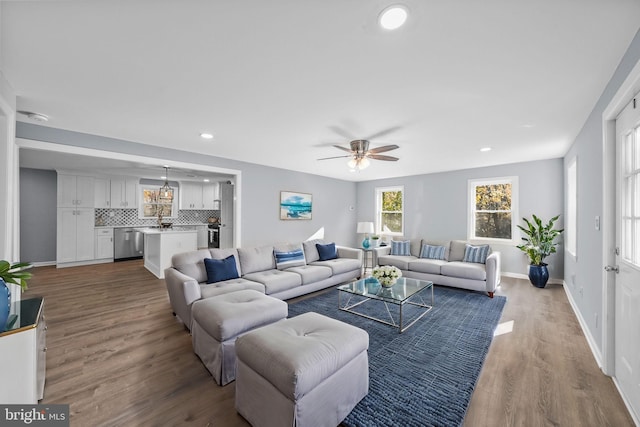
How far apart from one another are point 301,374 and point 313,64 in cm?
198

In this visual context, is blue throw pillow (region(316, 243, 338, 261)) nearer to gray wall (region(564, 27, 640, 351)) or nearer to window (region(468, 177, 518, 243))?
window (region(468, 177, 518, 243))

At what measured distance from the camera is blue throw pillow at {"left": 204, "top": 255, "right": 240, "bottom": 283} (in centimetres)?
342

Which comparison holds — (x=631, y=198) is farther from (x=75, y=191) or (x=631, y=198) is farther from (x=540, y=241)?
(x=75, y=191)

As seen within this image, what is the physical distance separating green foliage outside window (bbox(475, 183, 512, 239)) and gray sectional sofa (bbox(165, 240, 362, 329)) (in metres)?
2.89

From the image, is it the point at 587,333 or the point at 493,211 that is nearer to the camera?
the point at 587,333

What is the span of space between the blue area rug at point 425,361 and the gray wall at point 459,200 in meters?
1.98

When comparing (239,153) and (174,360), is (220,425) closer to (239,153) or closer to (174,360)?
(174,360)

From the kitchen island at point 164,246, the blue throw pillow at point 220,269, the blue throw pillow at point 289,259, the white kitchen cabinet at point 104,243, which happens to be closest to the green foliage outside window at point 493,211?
the blue throw pillow at point 289,259

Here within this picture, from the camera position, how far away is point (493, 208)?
557cm

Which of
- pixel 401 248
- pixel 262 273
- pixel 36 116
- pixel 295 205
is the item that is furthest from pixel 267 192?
pixel 36 116

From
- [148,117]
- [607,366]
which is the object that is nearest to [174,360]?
[148,117]

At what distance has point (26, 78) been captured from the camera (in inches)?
80.4


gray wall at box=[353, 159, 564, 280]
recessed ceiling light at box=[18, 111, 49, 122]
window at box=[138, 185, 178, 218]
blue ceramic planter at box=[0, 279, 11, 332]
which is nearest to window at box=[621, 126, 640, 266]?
gray wall at box=[353, 159, 564, 280]

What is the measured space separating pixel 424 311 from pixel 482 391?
5.16ft
